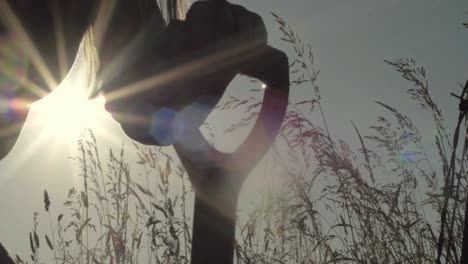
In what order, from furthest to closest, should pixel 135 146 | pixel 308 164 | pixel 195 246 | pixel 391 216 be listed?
1. pixel 135 146
2. pixel 308 164
3. pixel 391 216
4. pixel 195 246

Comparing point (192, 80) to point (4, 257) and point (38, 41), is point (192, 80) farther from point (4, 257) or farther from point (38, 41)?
point (4, 257)

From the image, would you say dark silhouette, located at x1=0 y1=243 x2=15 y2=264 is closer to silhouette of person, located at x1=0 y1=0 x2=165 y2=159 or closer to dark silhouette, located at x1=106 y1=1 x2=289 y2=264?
silhouette of person, located at x1=0 y1=0 x2=165 y2=159

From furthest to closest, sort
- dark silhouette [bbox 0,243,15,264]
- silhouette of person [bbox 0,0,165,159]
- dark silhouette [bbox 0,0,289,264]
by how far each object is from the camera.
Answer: dark silhouette [bbox 0,0,289,264], silhouette of person [bbox 0,0,165,159], dark silhouette [bbox 0,243,15,264]

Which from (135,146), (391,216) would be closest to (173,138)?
(391,216)

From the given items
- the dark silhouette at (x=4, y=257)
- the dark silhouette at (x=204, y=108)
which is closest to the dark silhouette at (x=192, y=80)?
the dark silhouette at (x=204, y=108)

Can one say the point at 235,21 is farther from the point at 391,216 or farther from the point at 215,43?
the point at 391,216

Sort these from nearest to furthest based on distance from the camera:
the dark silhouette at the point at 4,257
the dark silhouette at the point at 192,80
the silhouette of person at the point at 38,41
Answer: the dark silhouette at the point at 4,257 < the silhouette of person at the point at 38,41 < the dark silhouette at the point at 192,80

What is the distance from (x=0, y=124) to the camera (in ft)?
3.00

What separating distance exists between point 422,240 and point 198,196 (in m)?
1.49

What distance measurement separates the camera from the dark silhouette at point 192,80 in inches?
42.1

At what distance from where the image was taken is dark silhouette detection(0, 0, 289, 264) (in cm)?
107

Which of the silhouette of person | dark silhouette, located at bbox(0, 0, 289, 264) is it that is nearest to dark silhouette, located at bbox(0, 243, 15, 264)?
the silhouette of person

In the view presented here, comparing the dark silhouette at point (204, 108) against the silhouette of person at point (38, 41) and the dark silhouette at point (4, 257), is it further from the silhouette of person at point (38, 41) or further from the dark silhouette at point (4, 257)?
the dark silhouette at point (4, 257)

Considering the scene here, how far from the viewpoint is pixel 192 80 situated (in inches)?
43.4
